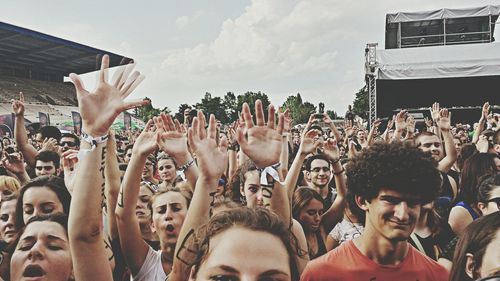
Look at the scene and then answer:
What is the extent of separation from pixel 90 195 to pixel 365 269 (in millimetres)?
1291

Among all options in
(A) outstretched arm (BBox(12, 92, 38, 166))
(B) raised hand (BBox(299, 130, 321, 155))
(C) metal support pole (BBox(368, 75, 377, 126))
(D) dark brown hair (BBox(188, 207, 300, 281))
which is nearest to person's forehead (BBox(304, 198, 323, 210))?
(B) raised hand (BBox(299, 130, 321, 155))

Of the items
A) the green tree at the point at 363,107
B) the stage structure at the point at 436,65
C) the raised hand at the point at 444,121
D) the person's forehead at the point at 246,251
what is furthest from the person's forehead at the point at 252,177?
the green tree at the point at 363,107

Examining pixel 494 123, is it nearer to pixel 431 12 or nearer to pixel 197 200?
pixel 197 200

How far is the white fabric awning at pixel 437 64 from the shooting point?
41.8 feet

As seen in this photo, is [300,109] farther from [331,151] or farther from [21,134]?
[331,151]

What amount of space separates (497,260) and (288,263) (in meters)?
0.92

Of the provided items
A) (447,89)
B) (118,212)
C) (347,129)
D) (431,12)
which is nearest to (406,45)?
(431,12)

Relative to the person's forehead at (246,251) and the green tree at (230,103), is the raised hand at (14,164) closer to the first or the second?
the person's forehead at (246,251)

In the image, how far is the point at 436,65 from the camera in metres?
13.0

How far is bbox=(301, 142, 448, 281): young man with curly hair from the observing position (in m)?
2.22

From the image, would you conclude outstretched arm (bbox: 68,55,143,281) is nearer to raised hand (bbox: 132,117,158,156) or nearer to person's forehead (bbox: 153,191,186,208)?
raised hand (bbox: 132,117,158,156)

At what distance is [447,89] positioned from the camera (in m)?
15.5

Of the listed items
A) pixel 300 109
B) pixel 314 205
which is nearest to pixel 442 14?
pixel 314 205

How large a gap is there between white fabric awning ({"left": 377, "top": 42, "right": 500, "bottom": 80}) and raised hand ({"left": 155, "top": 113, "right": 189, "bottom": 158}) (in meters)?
10.5
